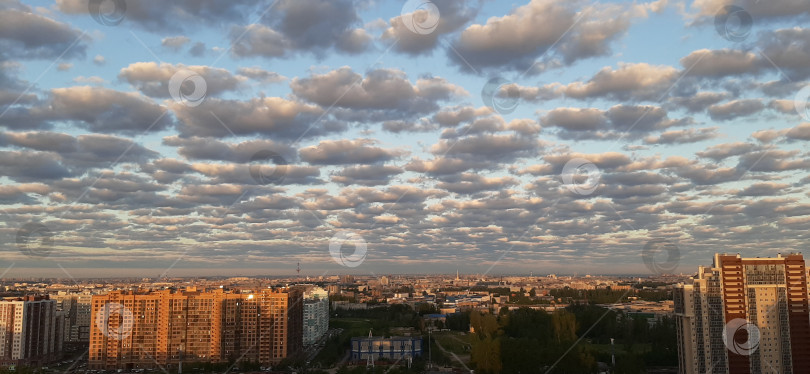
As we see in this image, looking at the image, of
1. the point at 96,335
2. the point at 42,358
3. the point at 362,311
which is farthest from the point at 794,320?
the point at 362,311

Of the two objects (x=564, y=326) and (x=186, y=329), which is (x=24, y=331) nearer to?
(x=186, y=329)

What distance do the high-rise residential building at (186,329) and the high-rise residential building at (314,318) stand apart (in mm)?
9003

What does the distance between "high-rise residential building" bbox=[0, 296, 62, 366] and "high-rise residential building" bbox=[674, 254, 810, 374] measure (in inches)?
1134

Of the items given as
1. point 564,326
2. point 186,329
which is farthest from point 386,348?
point 186,329

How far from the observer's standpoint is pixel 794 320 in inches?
753

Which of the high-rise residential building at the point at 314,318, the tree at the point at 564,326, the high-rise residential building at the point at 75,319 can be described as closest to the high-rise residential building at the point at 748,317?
the tree at the point at 564,326

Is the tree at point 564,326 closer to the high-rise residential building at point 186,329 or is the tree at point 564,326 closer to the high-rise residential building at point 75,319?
the high-rise residential building at point 186,329

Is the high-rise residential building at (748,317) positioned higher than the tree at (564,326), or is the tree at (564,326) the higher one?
the high-rise residential building at (748,317)

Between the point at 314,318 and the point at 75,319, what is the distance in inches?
567

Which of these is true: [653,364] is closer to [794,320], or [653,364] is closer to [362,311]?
[794,320]

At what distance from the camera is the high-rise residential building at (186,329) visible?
28.6 m

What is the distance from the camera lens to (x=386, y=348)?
31.3 meters

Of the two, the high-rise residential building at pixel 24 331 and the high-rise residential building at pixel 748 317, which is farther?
the high-rise residential building at pixel 24 331

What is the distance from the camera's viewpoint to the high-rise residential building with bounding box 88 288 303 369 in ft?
93.8
